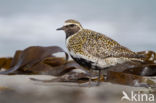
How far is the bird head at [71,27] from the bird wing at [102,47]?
0.36 feet

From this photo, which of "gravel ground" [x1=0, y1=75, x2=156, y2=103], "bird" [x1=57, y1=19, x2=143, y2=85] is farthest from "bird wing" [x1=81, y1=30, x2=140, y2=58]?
"gravel ground" [x1=0, y1=75, x2=156, y2=103]

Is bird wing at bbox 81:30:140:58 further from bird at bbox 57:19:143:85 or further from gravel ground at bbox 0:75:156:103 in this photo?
gravel ground at bbox 0:75:156:103

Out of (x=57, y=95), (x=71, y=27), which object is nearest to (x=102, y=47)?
(x=71, y=27)

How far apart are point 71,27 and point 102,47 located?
1.43 feet

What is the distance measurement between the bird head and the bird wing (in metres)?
0.11

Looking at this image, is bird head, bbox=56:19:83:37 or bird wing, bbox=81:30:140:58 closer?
bird wing, bbox=81:30:140:58

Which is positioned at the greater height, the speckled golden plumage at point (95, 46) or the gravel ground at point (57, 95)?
the speckled golden plumage at point (95, 46)

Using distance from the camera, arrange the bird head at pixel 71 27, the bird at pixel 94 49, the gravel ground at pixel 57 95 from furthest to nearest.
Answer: the bird head at pixel 71 27, the bird at pixel 94 49, the gravel ground at pixel 57 95

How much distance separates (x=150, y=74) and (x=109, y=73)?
648mm

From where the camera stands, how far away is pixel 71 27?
3.29m

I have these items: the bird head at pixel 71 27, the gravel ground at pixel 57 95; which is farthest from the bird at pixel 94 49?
the gravel ground at pixel 57 95

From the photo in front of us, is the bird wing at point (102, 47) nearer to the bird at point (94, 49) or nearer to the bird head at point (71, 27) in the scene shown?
the bird at point (94, 49)

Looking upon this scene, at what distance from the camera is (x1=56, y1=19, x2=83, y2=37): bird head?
328 centimetres

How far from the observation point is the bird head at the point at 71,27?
10.8 ft
